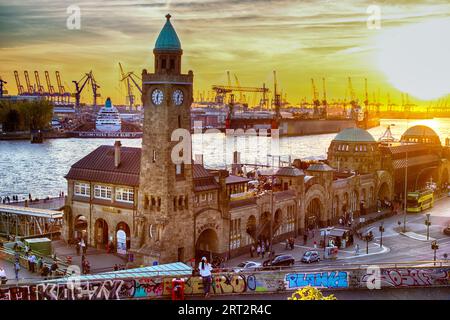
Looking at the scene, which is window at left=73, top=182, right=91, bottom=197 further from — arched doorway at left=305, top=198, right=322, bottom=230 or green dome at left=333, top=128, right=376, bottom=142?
green dome at left=333, top=128, right=376, bottom=142

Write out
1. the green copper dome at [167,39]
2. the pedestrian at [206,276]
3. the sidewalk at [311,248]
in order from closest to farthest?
the pedestrian at [206,276], the green copper dome at [167,39], the sidewalk at [311,248]

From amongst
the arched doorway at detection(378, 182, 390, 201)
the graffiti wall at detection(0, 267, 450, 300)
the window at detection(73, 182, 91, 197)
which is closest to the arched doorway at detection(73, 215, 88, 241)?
the window at detection(73, 182, 91, 197)

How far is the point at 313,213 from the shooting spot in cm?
5681

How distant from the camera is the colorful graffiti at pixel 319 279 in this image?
29.5m

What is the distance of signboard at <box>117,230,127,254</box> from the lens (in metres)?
44.0

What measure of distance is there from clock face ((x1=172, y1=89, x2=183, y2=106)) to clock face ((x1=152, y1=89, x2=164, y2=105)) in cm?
78

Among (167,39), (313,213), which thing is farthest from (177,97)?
(313,213)

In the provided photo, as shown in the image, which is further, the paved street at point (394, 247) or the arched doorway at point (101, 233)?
the arched doorway at point (101, 233)

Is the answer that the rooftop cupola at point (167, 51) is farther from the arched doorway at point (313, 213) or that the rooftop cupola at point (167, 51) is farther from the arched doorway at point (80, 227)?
the arched doorway at point (313, 213)

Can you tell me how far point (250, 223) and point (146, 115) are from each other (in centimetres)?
1183

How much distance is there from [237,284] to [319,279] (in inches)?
152

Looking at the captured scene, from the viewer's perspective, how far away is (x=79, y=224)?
48406 millimetres

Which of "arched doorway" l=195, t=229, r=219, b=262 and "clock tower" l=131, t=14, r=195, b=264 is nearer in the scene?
"clock tower" l=131, t=14, r=195, b=264

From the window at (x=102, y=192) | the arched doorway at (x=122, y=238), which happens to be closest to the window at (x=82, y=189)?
the window at (x=102, y=192)
